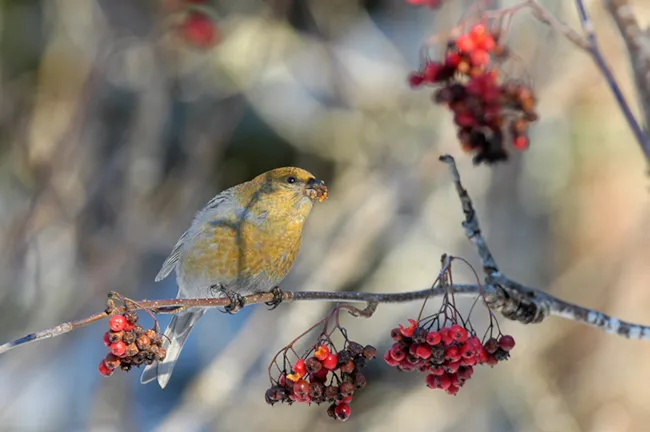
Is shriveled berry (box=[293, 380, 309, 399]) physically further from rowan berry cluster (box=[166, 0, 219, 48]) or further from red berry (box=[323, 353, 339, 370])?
rowan berry cluster (box=[166, 0, 219, 48])

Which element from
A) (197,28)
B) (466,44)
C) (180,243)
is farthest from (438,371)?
(197,28)

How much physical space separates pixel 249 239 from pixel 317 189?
42cm

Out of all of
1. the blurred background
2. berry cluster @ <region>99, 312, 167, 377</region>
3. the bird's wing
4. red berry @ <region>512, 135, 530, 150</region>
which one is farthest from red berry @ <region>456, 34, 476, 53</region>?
the blurred background

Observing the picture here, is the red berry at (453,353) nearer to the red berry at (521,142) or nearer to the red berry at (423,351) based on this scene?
the red berry at (423,351)

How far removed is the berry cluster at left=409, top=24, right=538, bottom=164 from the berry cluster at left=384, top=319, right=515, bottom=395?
463 mm

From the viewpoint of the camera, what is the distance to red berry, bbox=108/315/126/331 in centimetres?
183

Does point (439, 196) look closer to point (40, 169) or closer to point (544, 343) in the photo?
point (544, 343)

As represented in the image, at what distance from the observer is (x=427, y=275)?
541 centimetres

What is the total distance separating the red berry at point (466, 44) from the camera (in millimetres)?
2176

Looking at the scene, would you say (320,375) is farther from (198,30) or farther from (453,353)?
(198,30)

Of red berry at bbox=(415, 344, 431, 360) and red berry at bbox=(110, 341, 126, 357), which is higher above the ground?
red berry at bbox=(415, 344, 431, 360)

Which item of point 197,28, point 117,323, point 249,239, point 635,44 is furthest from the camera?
point 197,28

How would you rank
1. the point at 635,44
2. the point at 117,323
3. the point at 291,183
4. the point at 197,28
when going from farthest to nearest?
the point at 197,28 < the point at 291,183 < the point at 117,323 < the point at 635,44

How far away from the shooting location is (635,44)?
1729 millimetres
